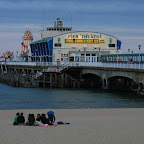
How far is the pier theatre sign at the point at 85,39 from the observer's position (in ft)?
312

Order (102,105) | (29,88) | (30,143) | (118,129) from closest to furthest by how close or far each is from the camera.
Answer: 1. (30,143)
2. (118,129)
3. (102,105)
4. (29,88)

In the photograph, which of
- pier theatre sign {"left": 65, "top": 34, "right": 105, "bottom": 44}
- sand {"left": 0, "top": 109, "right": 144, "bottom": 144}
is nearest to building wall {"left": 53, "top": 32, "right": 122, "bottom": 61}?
pier theatre sign {"left": 65, "top": 34, "right": 105, "bottom": 44}

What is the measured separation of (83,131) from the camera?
2338cm

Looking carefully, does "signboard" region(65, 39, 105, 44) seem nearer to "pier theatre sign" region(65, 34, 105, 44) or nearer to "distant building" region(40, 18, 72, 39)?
"pier theatre sign" region(65, 34, 105, 44)

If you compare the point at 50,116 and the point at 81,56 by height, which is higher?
the point at 81,56

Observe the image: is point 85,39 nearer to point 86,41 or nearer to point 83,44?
point 86,41

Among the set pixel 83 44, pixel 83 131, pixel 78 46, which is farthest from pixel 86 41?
pixel 83 131

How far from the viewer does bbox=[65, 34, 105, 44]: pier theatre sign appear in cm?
9519

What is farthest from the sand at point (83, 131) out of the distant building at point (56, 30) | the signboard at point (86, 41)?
the distant building at point (56, 30)

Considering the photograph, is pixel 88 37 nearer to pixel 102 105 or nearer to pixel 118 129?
pixel 102 105

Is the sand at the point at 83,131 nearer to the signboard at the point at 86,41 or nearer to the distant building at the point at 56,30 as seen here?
the signboard at the point at 86,41

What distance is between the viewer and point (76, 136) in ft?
71.8

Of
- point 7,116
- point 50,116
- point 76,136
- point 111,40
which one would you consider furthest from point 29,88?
point 76,136

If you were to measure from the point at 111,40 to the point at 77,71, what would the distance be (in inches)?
964
